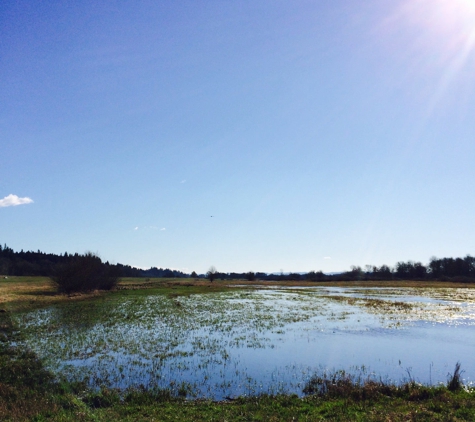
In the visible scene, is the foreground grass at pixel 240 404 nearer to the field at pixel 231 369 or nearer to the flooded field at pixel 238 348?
the field at pixel 231 369

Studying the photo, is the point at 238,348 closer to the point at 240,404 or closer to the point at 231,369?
the point at 231,369

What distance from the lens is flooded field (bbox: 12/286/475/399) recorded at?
620 inches

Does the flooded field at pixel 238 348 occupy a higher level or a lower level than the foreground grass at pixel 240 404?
lower

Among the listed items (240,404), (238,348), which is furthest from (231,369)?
(240,404)

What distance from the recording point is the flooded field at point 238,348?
15742 mm

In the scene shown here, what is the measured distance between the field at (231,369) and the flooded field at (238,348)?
0.08 m

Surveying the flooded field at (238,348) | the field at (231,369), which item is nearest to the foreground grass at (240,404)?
the field at (231,369)

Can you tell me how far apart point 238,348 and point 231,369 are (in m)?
4.67

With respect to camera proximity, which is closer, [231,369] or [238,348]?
[231,369]

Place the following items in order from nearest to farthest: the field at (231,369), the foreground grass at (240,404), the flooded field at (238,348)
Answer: the foreground grass at (240,404) → the field at (231,369) → the flooded field at (238,348)

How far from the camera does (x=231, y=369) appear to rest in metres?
17.3

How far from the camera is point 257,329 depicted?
29.0m

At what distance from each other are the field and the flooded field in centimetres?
8

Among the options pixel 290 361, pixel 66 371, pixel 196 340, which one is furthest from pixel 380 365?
pixel 66 371
